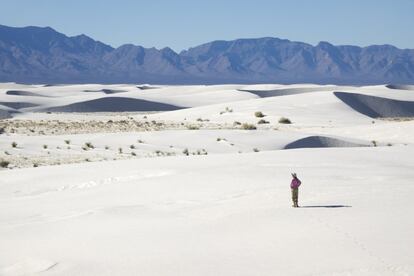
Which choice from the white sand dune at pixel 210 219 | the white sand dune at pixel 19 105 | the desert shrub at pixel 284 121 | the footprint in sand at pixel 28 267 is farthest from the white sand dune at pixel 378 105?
the footprint in sand at pixel 28 267

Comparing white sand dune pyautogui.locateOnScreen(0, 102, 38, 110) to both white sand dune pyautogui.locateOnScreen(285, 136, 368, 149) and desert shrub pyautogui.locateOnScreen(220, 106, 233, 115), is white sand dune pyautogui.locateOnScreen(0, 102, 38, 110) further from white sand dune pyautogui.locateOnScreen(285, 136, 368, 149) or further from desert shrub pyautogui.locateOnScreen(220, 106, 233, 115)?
white sand dune pyautogui.locateOnScreen(285, 136, 368, 149)

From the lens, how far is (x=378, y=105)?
5759 cm

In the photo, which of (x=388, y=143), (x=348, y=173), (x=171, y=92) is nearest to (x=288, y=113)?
(x=388, y=143)

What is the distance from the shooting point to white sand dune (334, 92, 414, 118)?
54.9m

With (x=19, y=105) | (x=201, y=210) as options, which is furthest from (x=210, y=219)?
(x=19, y=105)

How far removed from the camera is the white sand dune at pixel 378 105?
54.9 meters

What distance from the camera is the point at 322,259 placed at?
7098 mm

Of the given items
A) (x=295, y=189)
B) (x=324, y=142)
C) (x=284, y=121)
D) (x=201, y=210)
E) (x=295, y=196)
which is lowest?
(x=284, y=121)

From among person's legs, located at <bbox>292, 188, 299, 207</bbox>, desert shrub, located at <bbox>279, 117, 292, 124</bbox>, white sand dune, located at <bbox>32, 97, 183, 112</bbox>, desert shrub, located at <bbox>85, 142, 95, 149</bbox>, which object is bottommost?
white sand dune, located at <bbox>32, 97, 183, 112</bbox>

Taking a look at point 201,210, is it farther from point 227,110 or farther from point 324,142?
point 227,110

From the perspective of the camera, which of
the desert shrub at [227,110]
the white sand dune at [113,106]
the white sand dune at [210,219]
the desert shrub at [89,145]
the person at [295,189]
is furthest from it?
the white sand dune at [113,106]

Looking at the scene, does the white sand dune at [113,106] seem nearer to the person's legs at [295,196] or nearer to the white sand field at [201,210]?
the white sand field at [201,210]

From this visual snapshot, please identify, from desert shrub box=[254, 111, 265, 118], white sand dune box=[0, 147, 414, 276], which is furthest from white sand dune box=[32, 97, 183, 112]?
white sand dune box=[0, 147, 414, 276]

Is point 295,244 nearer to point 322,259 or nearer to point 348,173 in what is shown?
point 322,259
